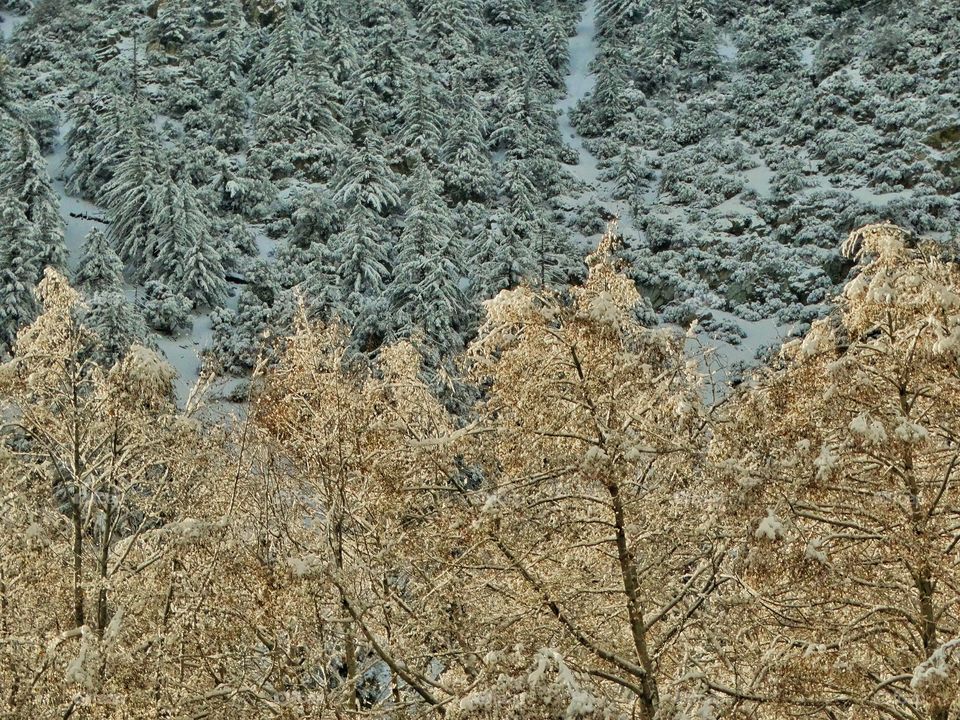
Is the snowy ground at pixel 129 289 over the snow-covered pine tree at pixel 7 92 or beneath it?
beneath

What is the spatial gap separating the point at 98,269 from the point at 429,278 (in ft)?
38.2

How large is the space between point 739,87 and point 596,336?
48.7 m

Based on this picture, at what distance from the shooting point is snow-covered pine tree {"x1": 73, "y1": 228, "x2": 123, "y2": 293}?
3131 centimetres

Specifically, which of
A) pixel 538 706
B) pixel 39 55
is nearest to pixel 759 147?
pixel 39 55

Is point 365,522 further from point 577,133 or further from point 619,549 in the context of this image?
point 577,133

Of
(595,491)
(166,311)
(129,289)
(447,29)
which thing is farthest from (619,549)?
(447,29)

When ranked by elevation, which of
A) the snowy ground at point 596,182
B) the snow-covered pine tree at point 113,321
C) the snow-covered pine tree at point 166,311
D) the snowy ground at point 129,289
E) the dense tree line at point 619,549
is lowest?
the snowy ground at point 129,289

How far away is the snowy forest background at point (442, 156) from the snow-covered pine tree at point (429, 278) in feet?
0.41

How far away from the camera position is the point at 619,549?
7062 mm

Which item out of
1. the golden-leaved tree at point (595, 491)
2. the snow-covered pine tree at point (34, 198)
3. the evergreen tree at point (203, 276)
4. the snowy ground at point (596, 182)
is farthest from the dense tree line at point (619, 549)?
the evergreen tree at point (203, 276)

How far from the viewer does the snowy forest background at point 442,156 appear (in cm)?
3350

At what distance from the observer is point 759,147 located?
4712cm

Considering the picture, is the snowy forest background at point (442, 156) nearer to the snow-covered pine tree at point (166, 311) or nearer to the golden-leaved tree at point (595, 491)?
the snow-covered pine tree at point (166, 311)

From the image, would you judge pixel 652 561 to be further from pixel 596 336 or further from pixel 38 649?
pixel 38 649
